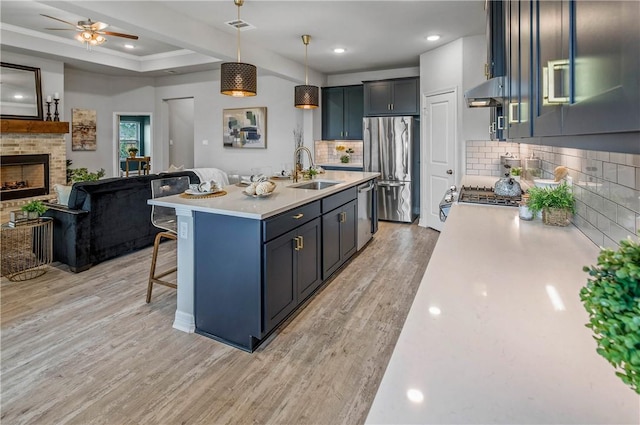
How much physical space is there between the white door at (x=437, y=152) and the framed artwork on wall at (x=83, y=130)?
657 cm

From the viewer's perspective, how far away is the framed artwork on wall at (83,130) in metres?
7.18

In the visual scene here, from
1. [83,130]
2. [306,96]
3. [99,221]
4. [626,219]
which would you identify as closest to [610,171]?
[626,219]

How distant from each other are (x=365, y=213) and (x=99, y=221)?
3.00m

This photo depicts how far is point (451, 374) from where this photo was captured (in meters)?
0.69

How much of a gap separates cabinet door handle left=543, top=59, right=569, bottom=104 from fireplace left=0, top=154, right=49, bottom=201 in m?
7.31

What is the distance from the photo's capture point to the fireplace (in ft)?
18.8

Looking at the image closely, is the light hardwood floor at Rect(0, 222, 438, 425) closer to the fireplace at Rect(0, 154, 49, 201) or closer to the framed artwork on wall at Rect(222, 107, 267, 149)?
the fireplace at Rect(0, 154, 49, 201)

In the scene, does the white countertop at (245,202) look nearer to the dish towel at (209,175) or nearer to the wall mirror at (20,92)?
the dish towel at (209,175)

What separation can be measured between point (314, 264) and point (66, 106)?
685 cm

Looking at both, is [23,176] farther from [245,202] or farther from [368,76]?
[368,76]

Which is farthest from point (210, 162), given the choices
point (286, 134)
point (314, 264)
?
point (314, 264)

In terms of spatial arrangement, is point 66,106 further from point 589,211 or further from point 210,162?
point 589,211

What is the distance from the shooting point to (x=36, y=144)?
607 cm

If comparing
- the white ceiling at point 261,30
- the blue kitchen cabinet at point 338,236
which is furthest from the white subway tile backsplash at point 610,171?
the white ceiling at point 261,30
